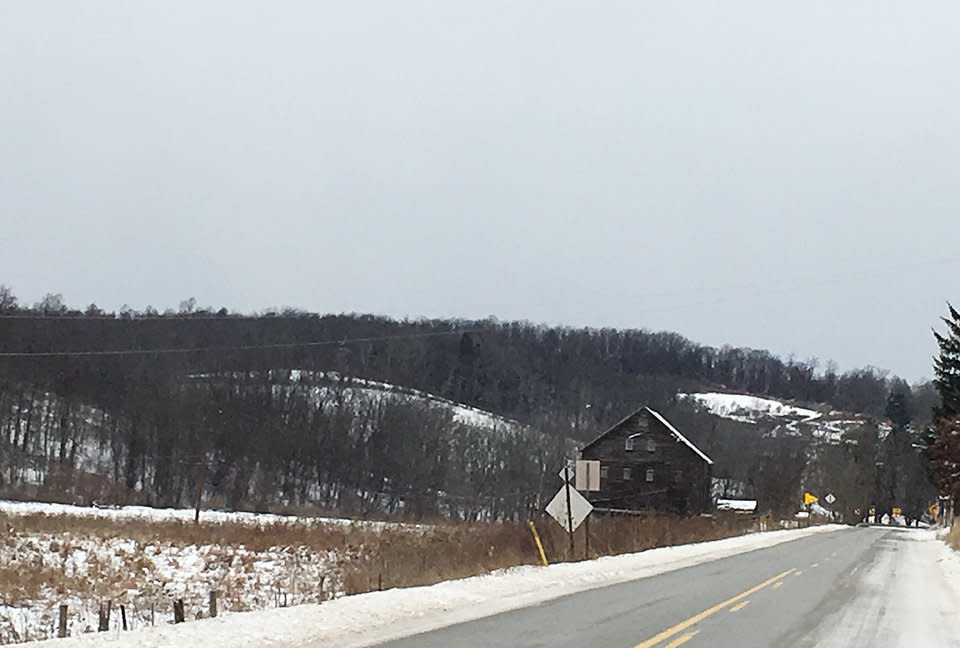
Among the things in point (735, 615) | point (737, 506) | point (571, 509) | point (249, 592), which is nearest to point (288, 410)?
point (737, 506)

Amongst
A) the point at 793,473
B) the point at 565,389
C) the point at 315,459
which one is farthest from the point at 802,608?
the point at 565,389

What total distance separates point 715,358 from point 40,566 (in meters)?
180

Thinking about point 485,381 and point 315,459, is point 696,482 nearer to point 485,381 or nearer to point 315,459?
Answer: point 315,459

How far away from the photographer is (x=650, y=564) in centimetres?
2819

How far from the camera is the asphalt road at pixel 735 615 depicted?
13.0 m

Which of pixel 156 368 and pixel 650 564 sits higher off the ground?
pixel 156 368

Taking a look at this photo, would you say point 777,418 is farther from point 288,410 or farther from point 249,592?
point 249,592

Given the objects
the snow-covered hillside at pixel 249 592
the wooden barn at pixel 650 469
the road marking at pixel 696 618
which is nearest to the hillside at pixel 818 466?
the wooden barn at pixel 650 469

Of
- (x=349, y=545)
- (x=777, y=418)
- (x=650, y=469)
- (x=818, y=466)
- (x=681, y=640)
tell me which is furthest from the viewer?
(x=777, y=418)

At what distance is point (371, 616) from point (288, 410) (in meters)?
123

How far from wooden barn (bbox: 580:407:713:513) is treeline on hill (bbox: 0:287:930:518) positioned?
23.7m

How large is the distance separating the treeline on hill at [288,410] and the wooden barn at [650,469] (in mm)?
23717

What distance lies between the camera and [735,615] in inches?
632

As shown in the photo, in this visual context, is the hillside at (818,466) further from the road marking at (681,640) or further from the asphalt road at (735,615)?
the road marking at (681,640)
